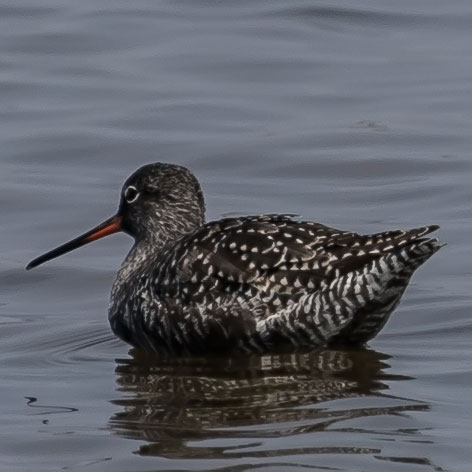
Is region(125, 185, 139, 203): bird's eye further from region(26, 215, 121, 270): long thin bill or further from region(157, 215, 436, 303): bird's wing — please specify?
region(157, 215, 436, 303): bird's wing

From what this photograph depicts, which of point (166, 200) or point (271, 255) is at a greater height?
point (166, 200)

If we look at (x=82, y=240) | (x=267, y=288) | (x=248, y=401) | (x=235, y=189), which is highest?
(x=235, y=189)

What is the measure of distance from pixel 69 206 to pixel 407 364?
4406 millimetres

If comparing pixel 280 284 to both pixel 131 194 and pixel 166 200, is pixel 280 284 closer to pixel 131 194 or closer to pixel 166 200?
pixel 166 200

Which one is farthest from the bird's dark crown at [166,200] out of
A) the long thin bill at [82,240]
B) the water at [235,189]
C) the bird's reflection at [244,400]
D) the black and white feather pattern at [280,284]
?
the bird's reflection at [244,400]

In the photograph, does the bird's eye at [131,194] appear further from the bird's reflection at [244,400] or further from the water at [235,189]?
the bird's reflection at [244,400]

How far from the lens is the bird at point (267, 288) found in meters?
10.5

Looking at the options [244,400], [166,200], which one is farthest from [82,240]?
[244,400]

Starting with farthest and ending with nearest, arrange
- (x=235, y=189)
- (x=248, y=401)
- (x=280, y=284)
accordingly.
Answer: (x=235, y=189), (x=280, y=284), (x=248, y=401)

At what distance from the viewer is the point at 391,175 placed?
15.1m

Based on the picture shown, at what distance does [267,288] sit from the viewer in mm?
10625

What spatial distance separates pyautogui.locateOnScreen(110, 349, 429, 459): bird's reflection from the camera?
8984mm

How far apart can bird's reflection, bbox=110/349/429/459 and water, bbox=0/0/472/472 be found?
0.06 ft

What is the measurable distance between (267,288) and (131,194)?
1.82m
